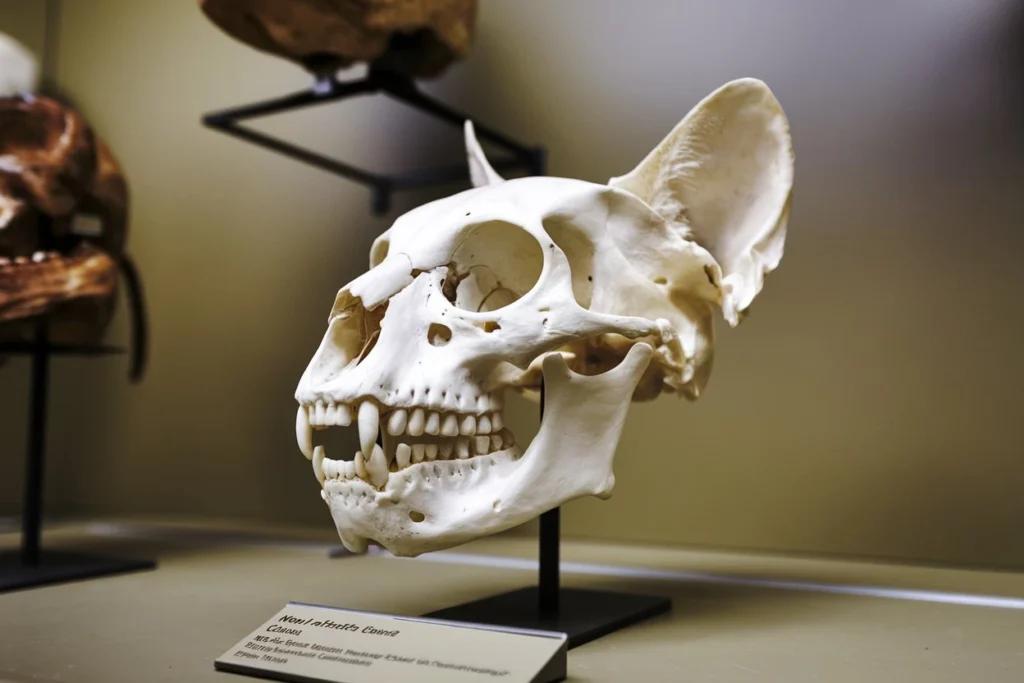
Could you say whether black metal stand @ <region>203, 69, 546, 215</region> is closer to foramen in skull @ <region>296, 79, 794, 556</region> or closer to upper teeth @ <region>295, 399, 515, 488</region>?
foramen in skull @ <region>296, 79, 794, 556</region>

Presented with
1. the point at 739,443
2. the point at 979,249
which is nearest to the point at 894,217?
the point at 979,249

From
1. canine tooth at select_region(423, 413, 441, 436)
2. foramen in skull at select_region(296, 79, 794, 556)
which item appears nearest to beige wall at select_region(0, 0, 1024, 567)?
foramen in skull at select_region(296, 79, 794, 556)

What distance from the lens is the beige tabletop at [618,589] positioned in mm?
1380

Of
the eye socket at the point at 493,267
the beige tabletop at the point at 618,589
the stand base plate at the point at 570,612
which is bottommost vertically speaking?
the beige tabletop at the point at 618,589

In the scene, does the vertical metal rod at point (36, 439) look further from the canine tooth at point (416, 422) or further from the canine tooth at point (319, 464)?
the canine tooth at point (416, 422)

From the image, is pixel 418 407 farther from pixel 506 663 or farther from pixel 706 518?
pixel 706 518

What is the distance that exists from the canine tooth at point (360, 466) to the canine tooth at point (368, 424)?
2 centimetres

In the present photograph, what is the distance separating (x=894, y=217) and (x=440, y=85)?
1419mm

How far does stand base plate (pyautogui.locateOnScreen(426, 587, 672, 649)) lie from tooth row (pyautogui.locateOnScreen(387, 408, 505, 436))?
11.7 inches

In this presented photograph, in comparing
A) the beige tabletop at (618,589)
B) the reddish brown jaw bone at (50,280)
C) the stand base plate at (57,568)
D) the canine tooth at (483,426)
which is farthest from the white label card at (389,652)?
the reddish brown jaw bone at (50,280)

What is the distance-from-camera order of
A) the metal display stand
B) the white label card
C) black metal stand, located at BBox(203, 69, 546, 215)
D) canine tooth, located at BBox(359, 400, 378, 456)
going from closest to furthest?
the white label card, canine tooth, located at BBox(359, 400, 378, 456), the metal display stand, black metal stand, located at BBox(203, 69, 546, 215)

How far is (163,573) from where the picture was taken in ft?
7.41

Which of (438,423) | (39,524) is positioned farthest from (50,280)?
(438,423)

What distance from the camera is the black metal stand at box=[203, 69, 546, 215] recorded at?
2564mm
